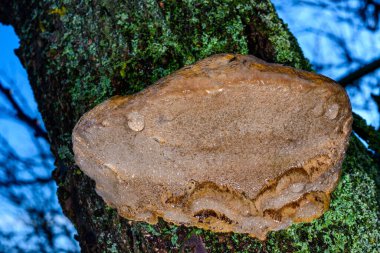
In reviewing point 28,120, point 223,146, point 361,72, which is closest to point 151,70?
point 223,146

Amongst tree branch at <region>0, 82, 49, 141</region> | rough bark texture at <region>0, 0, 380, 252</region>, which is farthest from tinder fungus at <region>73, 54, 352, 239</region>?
tree branch at <region>0, 82, 49, 141</region>

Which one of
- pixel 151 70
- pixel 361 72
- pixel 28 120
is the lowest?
pixel 361 72

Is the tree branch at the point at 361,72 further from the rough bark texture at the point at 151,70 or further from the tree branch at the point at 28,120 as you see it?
the tree branch at the point at 28,120

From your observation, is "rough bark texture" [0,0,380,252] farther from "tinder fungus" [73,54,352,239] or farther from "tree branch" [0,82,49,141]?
"tree branch" [0,82,49,141]

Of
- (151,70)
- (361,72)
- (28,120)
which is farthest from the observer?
(28,120)

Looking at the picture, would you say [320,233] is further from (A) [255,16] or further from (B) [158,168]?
(A) [255,16]

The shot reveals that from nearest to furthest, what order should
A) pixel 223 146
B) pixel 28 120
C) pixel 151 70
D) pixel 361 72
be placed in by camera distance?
pixel 223 146 < pixel 151 70 < pixel 361 72 < pixel 28 120

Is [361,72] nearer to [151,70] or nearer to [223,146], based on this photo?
[151,70]
